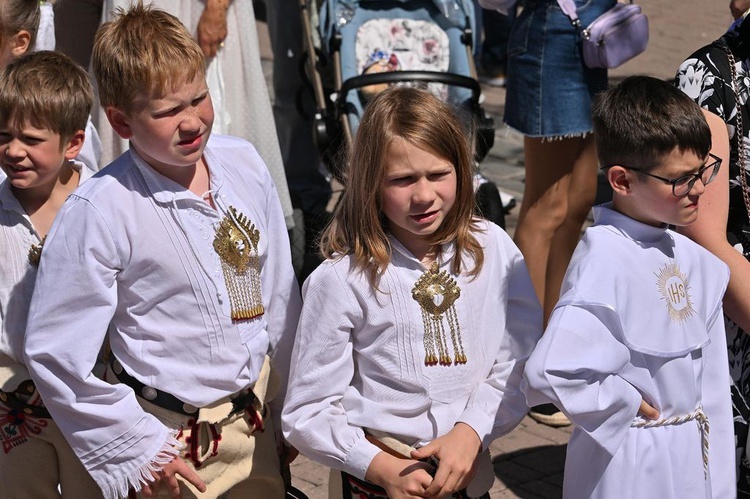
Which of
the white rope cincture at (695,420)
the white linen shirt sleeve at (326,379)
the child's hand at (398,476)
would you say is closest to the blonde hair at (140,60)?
the white linen shirt sleeve at (326,379)

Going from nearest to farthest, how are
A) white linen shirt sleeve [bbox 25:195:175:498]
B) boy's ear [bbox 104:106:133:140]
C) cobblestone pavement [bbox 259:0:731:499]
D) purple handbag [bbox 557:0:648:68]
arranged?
white linen shirt sleeve [bbox 25:195:175:498]
boy's ear [bbox 104:106:133:140]
cobblestone pavement [bbox 259:0:731:499]
purple handbag [bbox 557:0:648:68]

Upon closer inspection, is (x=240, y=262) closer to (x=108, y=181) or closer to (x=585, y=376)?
(x=108, y=181)

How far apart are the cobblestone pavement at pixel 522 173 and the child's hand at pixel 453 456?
1412mm

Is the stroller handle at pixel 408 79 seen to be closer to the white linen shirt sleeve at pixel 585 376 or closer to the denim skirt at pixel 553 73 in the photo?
the denim skirt at pixel 553 73

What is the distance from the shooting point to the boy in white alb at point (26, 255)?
316 centimetres

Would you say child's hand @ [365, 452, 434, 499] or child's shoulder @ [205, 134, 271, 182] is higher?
child's shoulder @ [205, 134, 271, 182]

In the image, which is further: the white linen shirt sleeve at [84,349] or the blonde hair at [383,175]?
the blonde hair at [383,175]

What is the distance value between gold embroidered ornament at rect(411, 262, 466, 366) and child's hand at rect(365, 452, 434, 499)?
0.82 feet

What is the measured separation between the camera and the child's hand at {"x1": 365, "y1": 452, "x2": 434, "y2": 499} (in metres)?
2.79

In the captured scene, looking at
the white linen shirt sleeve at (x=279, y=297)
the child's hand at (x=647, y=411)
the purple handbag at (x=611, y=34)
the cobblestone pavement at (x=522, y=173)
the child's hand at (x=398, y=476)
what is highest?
the purple handbag at (x=611, y=34)

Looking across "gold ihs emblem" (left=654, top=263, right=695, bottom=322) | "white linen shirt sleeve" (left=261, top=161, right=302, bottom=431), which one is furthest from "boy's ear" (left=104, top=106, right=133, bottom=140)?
"gold ihs emblem" (left=654, top=263, right=695, bottom=322)

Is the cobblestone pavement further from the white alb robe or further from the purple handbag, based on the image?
the purple handbag

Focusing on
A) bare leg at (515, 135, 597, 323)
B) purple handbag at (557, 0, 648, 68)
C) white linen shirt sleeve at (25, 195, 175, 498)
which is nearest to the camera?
white linen shirt sleeve at (25, 195, 175, 498)

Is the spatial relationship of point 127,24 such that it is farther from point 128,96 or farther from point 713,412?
point 713,412
